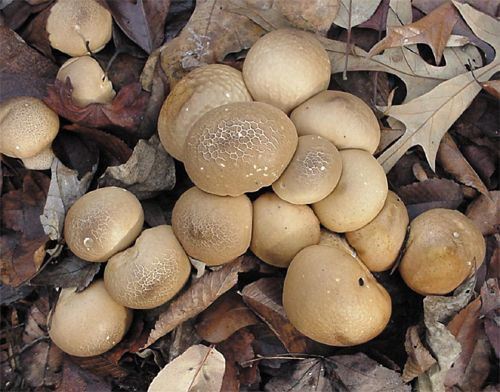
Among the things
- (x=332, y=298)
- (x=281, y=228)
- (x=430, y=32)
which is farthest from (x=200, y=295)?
(x=430, y=32)

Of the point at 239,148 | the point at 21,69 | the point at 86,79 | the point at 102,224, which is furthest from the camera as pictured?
the point at 21,69

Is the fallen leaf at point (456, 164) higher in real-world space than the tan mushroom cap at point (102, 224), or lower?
higher

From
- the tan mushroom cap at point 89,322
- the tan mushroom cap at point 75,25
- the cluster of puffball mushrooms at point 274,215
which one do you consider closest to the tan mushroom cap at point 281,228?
the cluster of puffball mushrooms at point 274,215

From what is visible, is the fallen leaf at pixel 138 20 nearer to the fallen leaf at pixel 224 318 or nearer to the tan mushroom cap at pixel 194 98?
the tan mushroom cap at pixel 194 98

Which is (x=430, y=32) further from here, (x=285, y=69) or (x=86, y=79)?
(x=86, y=79)

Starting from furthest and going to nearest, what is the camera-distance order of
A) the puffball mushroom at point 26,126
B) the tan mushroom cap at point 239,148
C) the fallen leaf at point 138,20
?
the fallen leaf at point 138,20 < the puffball mushroom at point 26,126 < the tan mushroom cap at point 239,148

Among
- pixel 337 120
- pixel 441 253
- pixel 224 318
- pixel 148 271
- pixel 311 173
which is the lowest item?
pixel 224 318

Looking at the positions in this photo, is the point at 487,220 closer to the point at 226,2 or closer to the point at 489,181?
the point at 489,181
